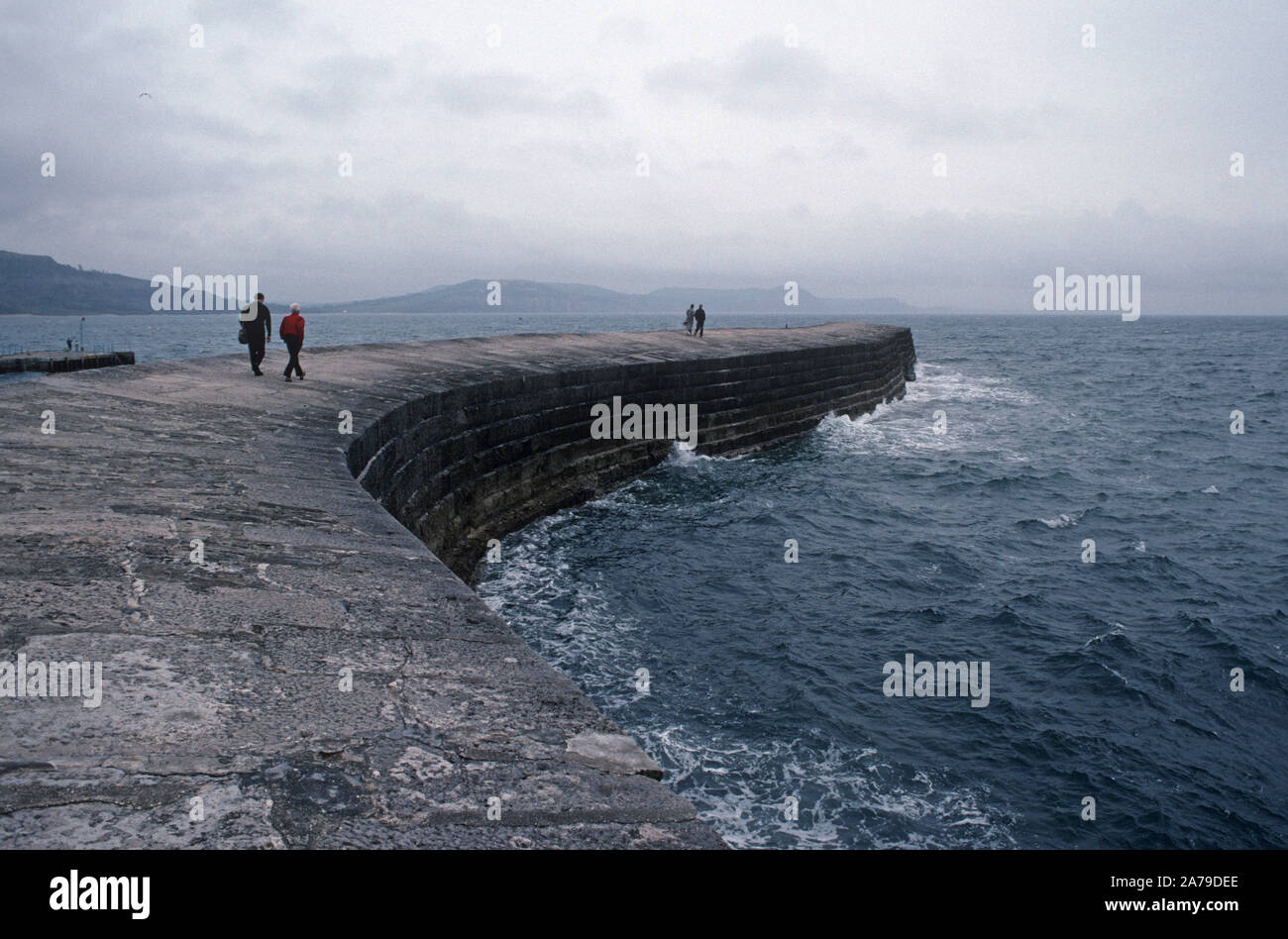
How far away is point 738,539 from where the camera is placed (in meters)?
13.4

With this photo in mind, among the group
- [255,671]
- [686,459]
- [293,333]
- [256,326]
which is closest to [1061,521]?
[686,459]

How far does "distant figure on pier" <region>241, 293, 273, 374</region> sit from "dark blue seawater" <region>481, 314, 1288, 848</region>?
13.2ft

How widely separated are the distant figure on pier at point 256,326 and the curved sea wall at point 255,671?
9.18ft

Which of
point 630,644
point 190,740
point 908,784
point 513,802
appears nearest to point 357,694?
point 190,740

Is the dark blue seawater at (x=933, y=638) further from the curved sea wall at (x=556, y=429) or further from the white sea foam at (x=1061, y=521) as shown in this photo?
the curved sea wall at (x=556, y=429)

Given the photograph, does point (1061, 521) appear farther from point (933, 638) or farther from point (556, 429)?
point (556, 429)

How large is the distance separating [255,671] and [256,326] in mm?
8844

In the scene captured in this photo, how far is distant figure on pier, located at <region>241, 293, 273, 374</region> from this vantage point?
10664 millimetres

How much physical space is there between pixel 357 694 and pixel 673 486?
1385 cm

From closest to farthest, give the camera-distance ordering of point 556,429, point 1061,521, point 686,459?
1. point 556,429
2. point 1061,521
3. point 686,459

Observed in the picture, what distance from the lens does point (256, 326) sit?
10.8m

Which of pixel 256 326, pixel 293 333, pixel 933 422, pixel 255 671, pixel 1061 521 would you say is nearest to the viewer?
pixel 255 671

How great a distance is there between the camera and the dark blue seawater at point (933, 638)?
22.2 feet
